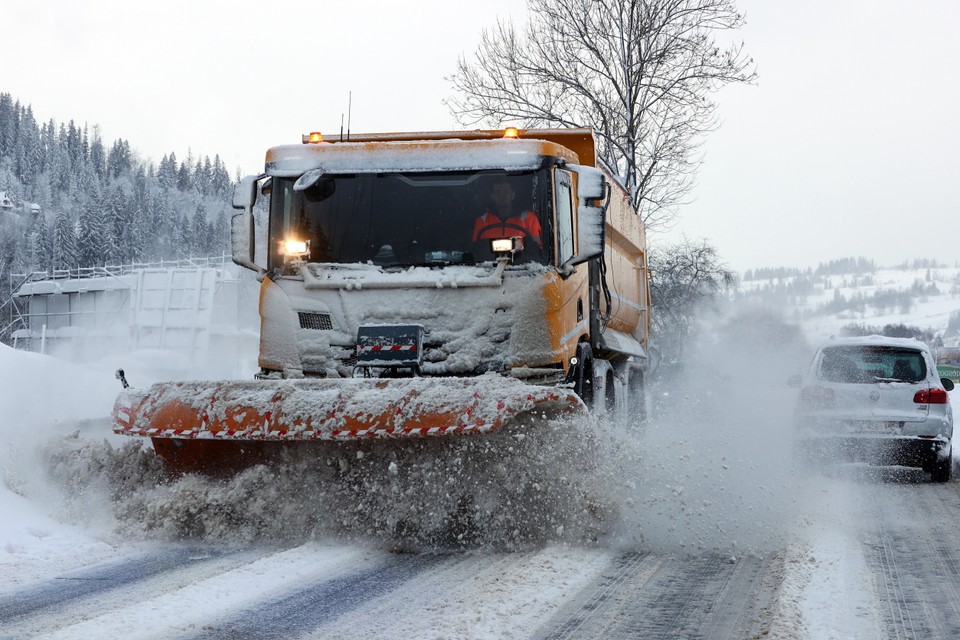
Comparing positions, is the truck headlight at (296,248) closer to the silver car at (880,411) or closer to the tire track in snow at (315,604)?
the tire track in snow at (315,604)

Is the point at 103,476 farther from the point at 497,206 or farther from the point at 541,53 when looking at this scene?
the point at 541,53

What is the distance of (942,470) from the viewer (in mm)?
10938

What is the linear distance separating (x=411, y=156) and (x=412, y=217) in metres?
0.46

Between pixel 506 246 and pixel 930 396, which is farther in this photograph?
pixel 930 396

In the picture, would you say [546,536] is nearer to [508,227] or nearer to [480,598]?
[480,598]

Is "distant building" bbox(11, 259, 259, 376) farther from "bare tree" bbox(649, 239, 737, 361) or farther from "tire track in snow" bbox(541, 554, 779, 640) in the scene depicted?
"tire track in snow" bbox(541, 554, 779, 640)

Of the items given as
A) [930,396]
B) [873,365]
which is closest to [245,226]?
[873,365]

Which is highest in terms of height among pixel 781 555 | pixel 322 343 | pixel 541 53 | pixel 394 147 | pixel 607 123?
pixel 541 53

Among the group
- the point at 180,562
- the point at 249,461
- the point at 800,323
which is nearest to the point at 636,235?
the point at 249,461

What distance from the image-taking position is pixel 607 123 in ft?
78.4

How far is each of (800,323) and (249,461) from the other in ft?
128

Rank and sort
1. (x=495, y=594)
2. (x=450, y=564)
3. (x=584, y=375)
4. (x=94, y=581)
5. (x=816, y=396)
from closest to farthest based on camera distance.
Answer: (x=495, y=594) < (x=94, y=581) < (x=450, y=564) < (x=584, y=375) < (x=816, y=396)

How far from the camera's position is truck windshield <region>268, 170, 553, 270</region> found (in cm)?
697

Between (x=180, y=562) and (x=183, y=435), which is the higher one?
(x=183, y=435)
